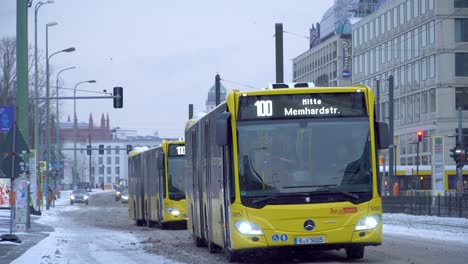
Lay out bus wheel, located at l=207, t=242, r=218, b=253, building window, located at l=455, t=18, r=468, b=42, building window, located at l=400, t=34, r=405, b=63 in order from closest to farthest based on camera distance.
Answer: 1. bus wheel, located at l=207, t=242, r=218, b=253
2. building window, located at l=455, t=18, r=468, b=42
3. building window, located at l=400, t=34, r=405, b=63

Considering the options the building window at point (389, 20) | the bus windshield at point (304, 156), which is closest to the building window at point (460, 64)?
the building window at point (389, 20)

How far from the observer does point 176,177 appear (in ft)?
118

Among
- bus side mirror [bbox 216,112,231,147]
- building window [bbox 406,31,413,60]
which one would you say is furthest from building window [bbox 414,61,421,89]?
bus side mirror [bbox 216,112,231,147]

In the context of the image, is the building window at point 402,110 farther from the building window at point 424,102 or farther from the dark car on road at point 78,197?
the dark car on road at point 78,197

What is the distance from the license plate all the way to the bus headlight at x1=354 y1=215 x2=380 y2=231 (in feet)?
2.01

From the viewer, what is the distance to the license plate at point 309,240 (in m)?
17.6

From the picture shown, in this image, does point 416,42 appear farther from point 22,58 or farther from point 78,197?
point 22,58

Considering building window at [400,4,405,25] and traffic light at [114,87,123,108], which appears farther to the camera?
building window at [400,4,405,25]

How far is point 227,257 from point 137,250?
5.27m

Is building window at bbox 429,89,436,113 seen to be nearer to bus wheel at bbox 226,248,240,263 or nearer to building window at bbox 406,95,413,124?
building window at bbox 406,95,413,124

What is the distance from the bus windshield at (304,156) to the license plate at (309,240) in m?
0.76

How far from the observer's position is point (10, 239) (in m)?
28.3

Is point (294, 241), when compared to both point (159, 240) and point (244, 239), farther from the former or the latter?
point (159, 240)

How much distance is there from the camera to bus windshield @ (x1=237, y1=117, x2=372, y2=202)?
17734 millimetres
